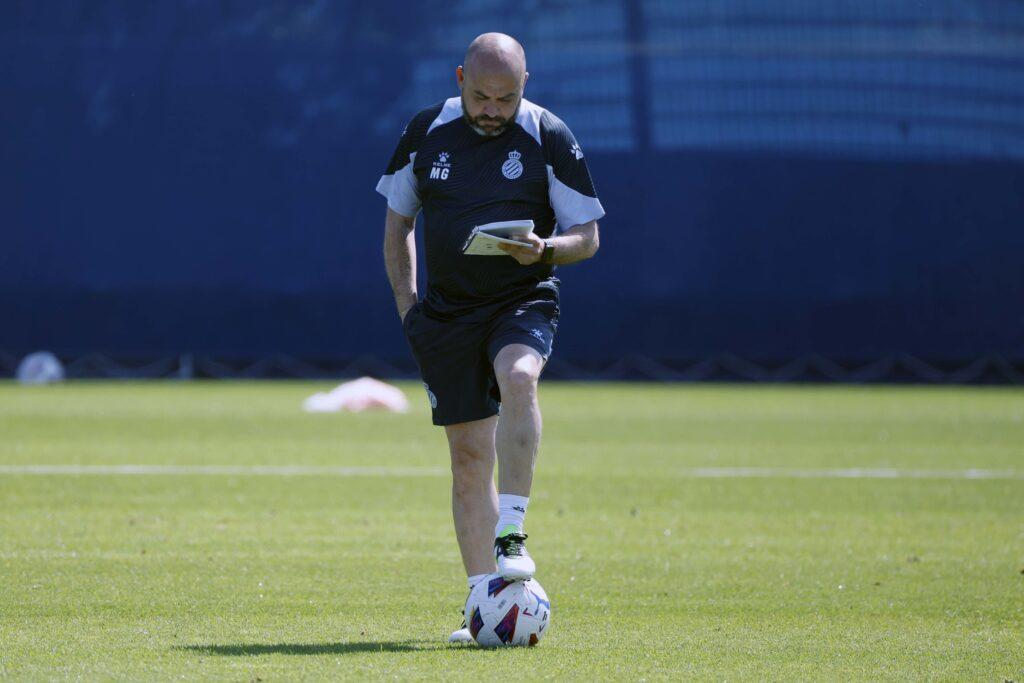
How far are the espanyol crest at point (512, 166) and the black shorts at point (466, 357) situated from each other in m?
0.45

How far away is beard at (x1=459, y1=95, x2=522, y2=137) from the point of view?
5.02m

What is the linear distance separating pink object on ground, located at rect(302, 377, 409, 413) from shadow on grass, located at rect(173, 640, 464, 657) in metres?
12.4

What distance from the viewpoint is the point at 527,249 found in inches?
191

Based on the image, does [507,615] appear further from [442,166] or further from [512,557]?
[442,166]

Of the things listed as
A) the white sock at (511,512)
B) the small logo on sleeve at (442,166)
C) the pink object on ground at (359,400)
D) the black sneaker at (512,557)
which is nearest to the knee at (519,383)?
the white sock at (511,512)

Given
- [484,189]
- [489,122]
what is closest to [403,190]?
[484,189]

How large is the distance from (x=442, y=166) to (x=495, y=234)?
1.56ft

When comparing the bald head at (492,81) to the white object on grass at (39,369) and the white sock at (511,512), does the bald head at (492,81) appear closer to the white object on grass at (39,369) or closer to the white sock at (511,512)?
the white sock at (511,512)

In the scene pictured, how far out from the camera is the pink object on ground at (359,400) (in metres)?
17.4

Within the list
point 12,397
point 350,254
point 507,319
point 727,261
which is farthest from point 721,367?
point 507,319

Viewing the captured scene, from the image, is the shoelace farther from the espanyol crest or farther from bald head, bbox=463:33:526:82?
bald head, bbox=463:33:526:82

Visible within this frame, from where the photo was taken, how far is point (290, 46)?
2456 centimetres

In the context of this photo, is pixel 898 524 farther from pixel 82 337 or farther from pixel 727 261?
pixel 82 337

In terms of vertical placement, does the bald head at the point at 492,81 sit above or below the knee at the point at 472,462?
above
